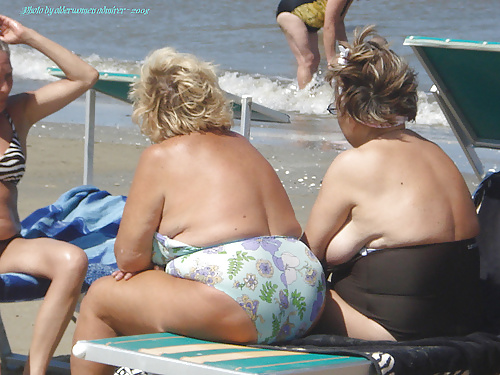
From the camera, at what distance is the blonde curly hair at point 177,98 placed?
8.78 feet

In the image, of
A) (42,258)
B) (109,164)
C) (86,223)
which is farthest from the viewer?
(109,164)

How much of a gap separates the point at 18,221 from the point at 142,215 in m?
0.87

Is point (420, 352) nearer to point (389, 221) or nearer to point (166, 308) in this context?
point (389, 221)

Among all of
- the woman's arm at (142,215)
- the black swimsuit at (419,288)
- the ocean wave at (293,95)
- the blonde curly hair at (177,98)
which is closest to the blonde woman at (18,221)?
the woman's arm at (142,215)

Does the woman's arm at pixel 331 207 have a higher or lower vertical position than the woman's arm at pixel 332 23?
higher

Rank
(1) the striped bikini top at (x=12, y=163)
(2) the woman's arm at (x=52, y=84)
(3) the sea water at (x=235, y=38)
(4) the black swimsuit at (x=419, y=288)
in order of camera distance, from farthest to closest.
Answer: (3) the sea water at (x=235, y=38)
(2) the woman's arm at (x=52, y=84)
(1) the striped bikini top at (x=12, y=163)
(4) the black swimsuit at (x=419, y=288)

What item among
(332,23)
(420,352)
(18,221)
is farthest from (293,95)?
(420,352)

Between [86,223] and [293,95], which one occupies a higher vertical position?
[86,223]

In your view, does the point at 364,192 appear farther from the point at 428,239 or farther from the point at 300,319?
the point at 300,319

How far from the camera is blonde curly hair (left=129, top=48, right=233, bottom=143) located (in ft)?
8.78

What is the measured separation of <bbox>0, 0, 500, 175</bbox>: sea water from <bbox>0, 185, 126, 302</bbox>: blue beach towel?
14.5 ft

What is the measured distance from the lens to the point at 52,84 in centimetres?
349

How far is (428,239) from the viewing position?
8.43ft

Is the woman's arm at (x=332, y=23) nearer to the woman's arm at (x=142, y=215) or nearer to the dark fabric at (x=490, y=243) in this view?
the dark fabric at (x=490, y=243)
